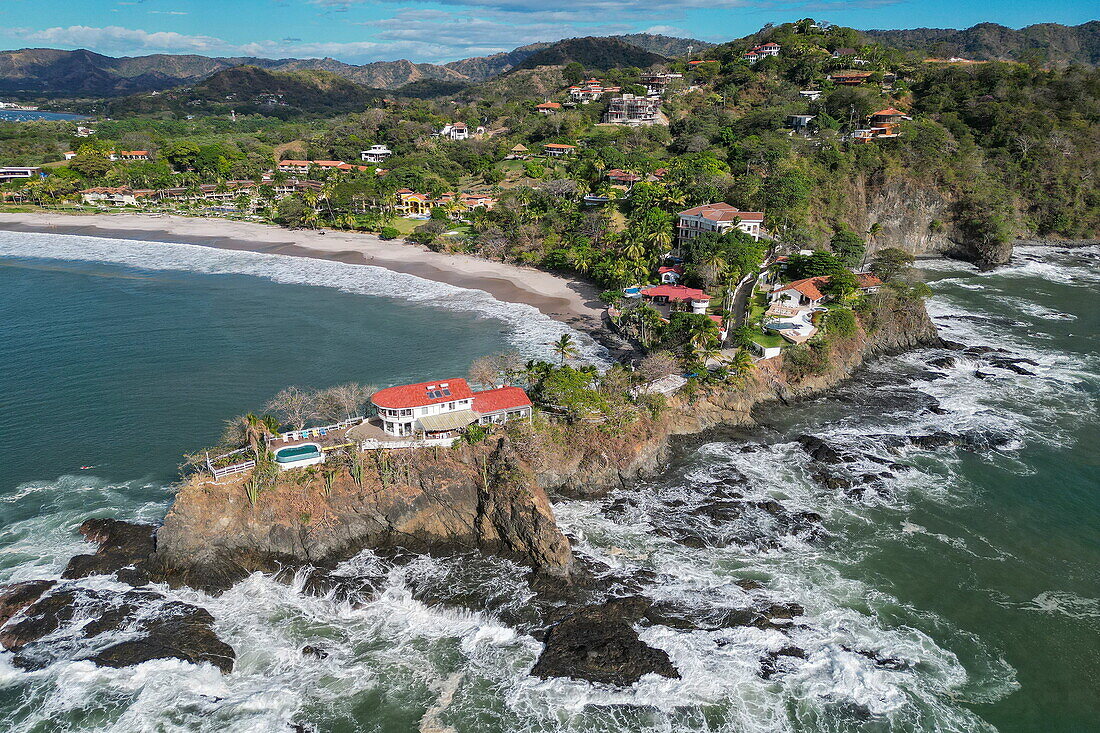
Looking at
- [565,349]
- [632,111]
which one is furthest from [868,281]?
[632,111]

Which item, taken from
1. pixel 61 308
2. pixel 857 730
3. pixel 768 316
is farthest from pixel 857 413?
pixel 61 308

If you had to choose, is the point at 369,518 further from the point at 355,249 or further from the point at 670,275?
the point at 355,249

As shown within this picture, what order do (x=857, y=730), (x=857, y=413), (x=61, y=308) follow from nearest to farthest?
(x=857, y=730) < (x=857, y=413) < (x=61, y=308)

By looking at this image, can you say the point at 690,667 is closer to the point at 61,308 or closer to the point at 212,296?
the point at 212,296

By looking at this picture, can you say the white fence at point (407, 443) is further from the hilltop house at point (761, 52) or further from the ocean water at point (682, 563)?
the hilltop house at point (761, 52)

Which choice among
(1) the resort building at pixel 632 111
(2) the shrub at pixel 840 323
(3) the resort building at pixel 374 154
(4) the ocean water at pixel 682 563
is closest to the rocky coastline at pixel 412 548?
(4) the ocean water at pixel 682 563

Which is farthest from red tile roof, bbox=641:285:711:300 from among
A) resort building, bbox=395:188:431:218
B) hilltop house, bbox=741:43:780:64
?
hilltop house, bbox=741:43:780:64
